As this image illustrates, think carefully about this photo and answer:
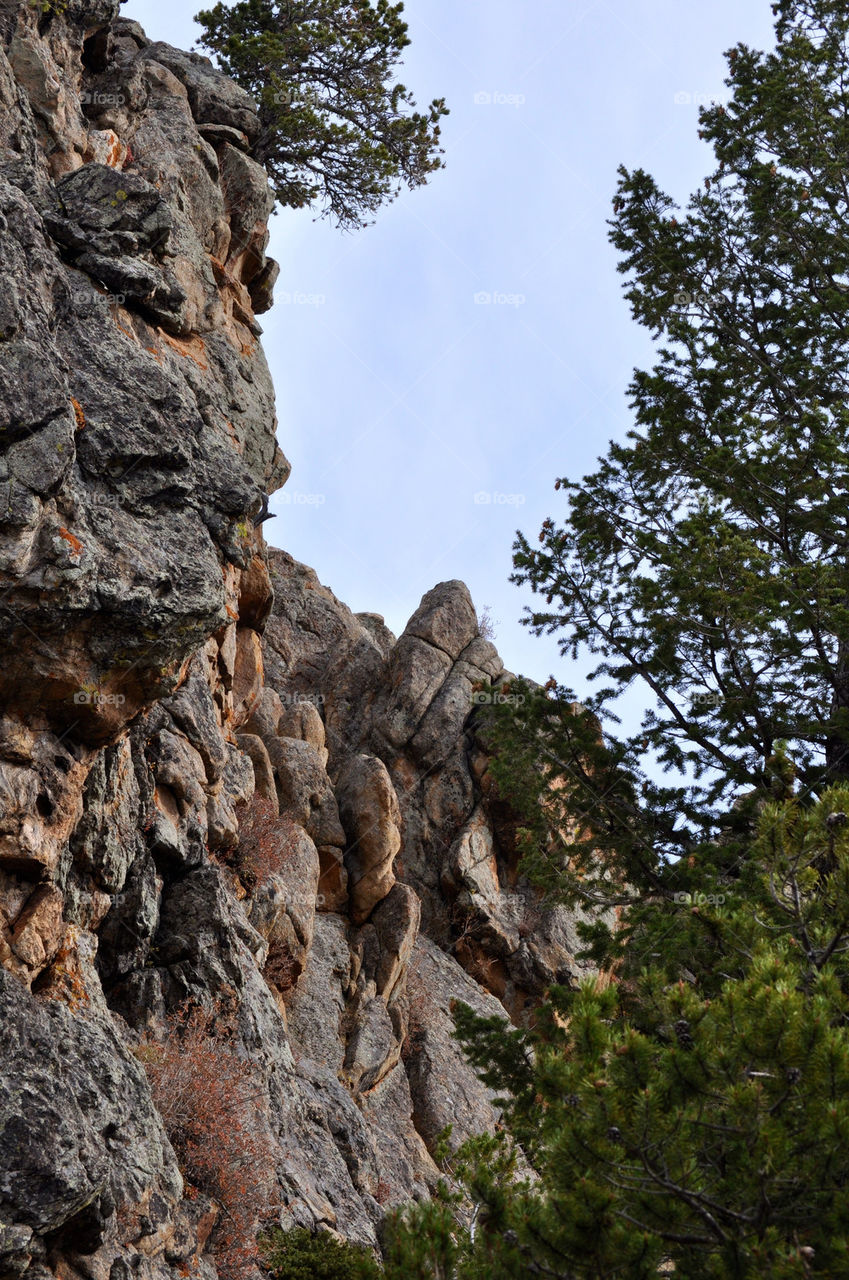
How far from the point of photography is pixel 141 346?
11.6m

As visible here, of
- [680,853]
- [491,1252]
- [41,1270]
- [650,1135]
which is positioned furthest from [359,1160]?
[650,1135]

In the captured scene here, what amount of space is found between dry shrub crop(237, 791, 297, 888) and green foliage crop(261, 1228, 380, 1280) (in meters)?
6.05

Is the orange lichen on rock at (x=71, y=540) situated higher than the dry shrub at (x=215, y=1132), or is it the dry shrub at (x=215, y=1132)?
the orange lichen on rock at (x=71, y=540)

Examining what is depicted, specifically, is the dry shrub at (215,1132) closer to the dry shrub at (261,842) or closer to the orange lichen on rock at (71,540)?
the dry shrub at (261,842)

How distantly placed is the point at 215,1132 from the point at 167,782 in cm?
430

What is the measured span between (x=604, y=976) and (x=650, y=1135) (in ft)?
62.2

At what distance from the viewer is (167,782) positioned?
1348 centimetres

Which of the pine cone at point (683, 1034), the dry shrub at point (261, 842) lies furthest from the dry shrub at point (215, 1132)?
the pine cone at point (683, 1034)

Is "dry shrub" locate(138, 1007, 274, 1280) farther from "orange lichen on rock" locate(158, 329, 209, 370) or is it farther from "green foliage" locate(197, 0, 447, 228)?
"green foliage" locate(197, 0, 447, 228)

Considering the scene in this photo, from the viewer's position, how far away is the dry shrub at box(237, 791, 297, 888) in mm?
16867

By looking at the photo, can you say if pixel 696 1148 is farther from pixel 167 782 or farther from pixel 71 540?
pixel 167 782

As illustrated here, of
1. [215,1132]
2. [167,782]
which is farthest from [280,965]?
[215,1132]

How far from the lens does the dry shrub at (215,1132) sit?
10586mm

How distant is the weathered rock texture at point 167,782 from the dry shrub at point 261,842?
0.21ft
